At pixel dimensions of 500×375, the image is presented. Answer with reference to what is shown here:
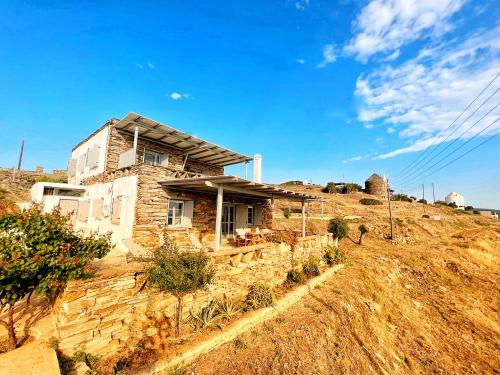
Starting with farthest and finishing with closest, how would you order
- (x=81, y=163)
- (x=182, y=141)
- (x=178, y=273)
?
(x=81, y=163) → (x=182, y=141) → (x=178, y=273)

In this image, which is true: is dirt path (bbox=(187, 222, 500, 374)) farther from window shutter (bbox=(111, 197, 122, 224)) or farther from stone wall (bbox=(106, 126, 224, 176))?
stone wall (bbox=(106, 126, 224, 176))

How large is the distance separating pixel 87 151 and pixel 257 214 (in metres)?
11.5

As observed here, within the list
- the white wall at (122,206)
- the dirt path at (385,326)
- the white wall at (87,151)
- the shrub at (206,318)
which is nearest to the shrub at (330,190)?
the dirt path at (385,326)

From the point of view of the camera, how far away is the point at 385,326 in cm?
1022

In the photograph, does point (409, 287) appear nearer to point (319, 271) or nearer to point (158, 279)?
point (319, 271)

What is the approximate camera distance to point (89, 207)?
1265cm

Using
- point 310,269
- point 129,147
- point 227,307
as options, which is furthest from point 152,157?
point 310,269

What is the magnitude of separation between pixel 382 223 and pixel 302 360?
2453 centimetres

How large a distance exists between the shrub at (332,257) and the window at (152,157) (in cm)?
1235

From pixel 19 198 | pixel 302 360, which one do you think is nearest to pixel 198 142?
pixel 302 360

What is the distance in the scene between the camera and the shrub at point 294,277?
11297mm

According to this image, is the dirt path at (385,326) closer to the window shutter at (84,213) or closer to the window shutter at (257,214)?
the window shutter at (257,214)

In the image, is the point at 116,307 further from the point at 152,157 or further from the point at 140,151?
the point at 152,157

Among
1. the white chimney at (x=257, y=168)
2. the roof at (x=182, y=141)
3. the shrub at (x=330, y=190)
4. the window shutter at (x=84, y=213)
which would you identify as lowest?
the window shutter at (x=84, y=213)
